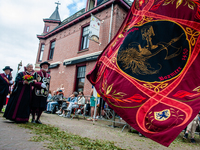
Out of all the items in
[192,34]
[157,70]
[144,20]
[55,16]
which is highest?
[55,16]

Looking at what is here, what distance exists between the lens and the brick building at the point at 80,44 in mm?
12406

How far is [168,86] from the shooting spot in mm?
2117

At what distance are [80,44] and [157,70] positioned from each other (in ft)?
42.7

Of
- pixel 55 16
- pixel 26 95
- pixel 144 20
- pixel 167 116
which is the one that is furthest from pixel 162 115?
pixel 55 16

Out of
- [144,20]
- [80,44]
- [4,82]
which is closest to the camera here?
[144,20]

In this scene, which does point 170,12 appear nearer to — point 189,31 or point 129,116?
point 189,31

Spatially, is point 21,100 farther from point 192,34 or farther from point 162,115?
point 192,34

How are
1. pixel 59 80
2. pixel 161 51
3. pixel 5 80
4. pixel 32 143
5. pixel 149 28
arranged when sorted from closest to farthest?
pixel 161 51 < pixel 149 28 < pixel 32 143 < pixel 5 80 < pixel 59 80

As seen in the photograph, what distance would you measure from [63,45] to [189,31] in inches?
609

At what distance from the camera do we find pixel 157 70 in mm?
2287

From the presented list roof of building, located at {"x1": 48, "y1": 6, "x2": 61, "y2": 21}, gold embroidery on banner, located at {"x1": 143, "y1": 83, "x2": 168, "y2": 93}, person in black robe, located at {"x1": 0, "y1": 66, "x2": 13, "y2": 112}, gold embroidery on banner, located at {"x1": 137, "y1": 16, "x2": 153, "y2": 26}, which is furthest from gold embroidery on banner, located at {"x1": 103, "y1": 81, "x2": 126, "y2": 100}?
roof of building, located at {"x1": 48, "y1": 6, "x2": 61, "y2": 21}

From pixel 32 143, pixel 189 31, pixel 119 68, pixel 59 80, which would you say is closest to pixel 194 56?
pixel 189 31

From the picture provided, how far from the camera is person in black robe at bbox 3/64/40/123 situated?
204 inches

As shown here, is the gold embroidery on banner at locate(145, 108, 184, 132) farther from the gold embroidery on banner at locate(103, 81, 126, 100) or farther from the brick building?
the brick building
